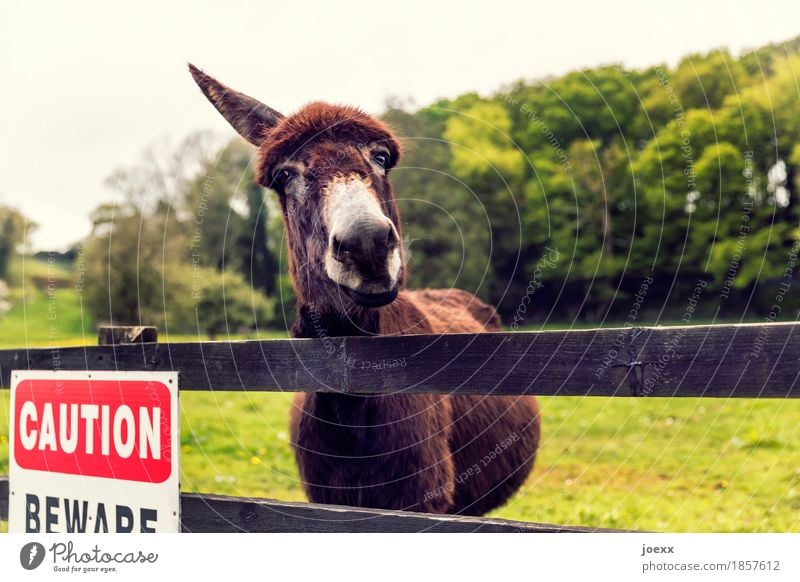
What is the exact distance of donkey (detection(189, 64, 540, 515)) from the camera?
2918mm

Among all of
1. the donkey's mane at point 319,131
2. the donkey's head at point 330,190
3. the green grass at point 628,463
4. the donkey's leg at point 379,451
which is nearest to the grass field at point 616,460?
the green grass at point 628,463

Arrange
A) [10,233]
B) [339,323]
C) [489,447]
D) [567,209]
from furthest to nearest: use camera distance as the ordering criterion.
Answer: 1. [567,209]
2. [10,233]
3. [489,447]
4. [339,323]

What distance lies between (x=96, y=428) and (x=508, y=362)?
7.30ft

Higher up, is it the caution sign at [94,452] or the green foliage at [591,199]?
the green foliage at [591,199]

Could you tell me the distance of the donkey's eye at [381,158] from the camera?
3379 mm

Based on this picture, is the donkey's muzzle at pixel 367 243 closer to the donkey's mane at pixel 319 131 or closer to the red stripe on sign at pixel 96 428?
the donkey's mane at pixel 319 131

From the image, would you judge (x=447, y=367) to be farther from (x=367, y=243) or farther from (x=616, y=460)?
(x=616, y=460)

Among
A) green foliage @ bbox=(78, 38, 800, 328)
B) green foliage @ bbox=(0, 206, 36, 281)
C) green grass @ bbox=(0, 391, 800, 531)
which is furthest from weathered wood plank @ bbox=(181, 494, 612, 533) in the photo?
green foliage @ bbox=(78, 38, 800, 328)

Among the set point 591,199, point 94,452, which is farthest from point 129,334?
point 591,199

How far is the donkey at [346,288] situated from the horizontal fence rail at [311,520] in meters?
0.40

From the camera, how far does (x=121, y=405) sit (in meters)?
3.57

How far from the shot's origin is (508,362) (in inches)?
106

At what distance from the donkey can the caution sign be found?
71cm
